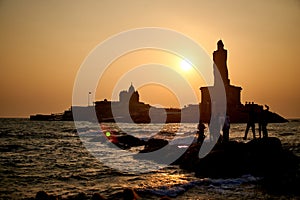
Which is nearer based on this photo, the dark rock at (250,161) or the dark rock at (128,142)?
the dark rock at (250,161)

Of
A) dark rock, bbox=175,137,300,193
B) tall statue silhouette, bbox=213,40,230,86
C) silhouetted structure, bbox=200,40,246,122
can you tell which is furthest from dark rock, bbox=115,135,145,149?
tall statue silhouette, bbox=213,40,230,86

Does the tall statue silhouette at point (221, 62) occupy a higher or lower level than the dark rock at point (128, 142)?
higher

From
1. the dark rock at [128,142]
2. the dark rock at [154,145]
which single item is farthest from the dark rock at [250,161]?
the dark rock at [128,142]

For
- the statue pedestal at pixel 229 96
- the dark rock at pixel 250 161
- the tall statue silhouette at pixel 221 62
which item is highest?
the tall statue silhouette at pixel 221 62

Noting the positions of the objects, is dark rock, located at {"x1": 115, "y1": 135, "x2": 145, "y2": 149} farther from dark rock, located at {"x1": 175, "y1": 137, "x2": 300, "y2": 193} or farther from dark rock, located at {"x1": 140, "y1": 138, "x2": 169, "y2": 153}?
dark rock, located at {"x1": 175, "y1": 137, "x2": 300, "y2": 193}

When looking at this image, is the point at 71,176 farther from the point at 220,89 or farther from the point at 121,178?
the point at 220,89

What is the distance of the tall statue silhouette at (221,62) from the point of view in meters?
143

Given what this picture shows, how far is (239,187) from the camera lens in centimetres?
1634

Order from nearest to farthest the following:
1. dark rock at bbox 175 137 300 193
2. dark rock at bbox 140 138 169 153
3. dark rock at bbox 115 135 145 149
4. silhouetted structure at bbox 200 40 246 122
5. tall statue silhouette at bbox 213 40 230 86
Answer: dark rock at bbox 175 137 300 193, dark rock at bbox 140 138 169 153, dark rock at bbox 115 135 145 149, silhouetted structure at bbox 200 40 246 122, tall statue silhouette at bbox 213 40 230 86

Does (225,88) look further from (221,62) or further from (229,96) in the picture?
(221,62)

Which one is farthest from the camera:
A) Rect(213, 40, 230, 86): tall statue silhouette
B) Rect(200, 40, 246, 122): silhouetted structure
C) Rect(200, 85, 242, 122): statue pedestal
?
Rect(213, 40, 230, 86): tall statue silhouette

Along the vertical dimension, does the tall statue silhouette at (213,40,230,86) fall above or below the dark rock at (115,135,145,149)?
above

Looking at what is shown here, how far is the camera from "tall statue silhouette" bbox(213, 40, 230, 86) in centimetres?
14252

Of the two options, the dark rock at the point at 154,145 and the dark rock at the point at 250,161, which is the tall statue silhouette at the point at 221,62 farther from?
the dark rock at the point at 250,161
